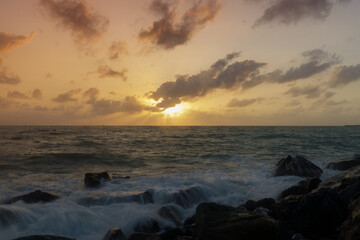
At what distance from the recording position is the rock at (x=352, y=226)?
4.67m

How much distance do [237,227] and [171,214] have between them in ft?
13.4

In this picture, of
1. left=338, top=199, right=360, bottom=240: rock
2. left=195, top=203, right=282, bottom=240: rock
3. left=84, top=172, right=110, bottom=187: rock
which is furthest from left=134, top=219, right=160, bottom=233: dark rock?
left=84, top=172, right=110, bottom=187: rock

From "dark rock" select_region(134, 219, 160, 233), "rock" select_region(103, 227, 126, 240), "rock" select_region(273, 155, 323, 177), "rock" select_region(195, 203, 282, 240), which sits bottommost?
"dark rock" select_region(134, 219, 160, 233)

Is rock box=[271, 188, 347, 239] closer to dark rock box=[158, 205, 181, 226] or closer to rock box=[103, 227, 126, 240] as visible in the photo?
dark rock box=[158, 205, 181, 226]

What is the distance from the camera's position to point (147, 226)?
7840 mm

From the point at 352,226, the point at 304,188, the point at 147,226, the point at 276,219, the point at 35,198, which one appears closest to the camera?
the point at 352,226

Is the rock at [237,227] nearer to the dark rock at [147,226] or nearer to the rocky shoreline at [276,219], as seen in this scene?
the rocky shoreline at [276,219]

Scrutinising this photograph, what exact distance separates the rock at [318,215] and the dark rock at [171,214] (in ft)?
11.2

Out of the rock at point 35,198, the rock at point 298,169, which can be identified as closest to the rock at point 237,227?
the rock at point 35,198

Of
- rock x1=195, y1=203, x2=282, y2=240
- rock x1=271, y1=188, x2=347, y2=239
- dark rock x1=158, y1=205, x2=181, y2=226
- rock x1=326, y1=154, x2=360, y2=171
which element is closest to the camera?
rock x1=195, y1=203, x2=282, y2=240

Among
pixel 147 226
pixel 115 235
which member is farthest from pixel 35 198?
pixel 115 235

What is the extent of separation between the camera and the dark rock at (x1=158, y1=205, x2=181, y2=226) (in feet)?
27.3

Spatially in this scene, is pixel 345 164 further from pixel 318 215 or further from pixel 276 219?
pixel 318 215

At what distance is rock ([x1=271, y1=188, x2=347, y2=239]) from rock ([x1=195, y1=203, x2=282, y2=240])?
1434 millimetres
